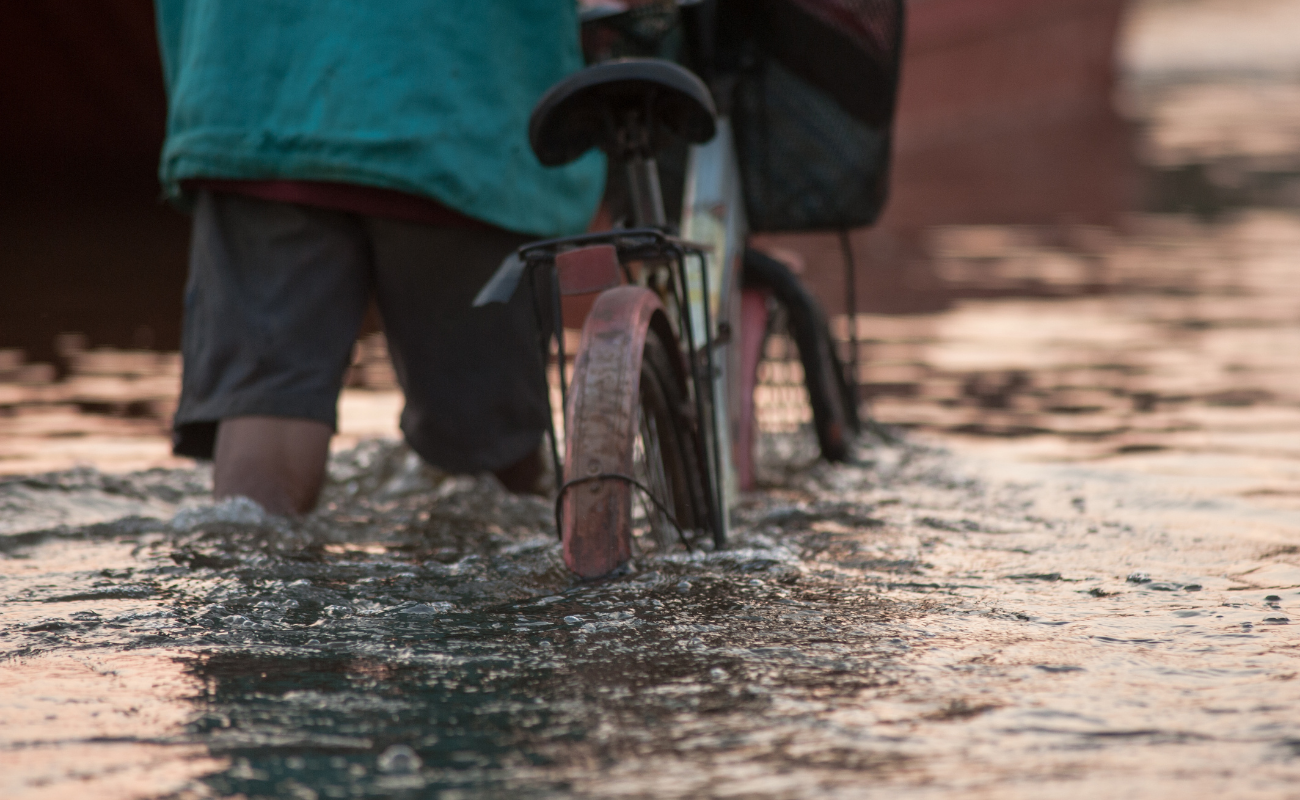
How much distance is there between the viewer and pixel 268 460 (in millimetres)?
2932

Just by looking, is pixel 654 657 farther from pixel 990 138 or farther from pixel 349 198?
pixel 990 138

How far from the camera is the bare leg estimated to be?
291 centimetres

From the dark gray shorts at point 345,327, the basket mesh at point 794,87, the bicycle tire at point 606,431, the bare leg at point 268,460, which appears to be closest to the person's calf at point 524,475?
the dark gray shorts at point 345,327

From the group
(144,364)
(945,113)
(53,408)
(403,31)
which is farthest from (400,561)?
(945,113)

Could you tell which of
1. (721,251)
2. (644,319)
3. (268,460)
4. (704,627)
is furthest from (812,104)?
(704,627)

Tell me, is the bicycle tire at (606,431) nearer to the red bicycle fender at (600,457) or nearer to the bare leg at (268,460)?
the red bicycle fender at (600,457)

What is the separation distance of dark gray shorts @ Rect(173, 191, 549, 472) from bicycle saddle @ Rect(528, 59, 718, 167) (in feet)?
1.49

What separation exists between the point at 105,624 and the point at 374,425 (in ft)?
7.69

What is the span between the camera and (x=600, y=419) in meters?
2.35

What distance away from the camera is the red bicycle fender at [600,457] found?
2326mm

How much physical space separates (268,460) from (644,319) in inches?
33.3

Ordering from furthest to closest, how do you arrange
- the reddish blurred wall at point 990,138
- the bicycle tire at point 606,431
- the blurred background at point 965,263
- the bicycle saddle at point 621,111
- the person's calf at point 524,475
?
the reddish blurred wall at point 990,138 < the blurred background at point 965,263 < the person's calf at point 524,475 < the bicycle saddle at point 621,111 < the bicycle tire at point 606,431

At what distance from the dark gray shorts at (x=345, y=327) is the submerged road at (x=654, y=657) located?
0.21 m

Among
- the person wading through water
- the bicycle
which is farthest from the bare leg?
the bicycle
